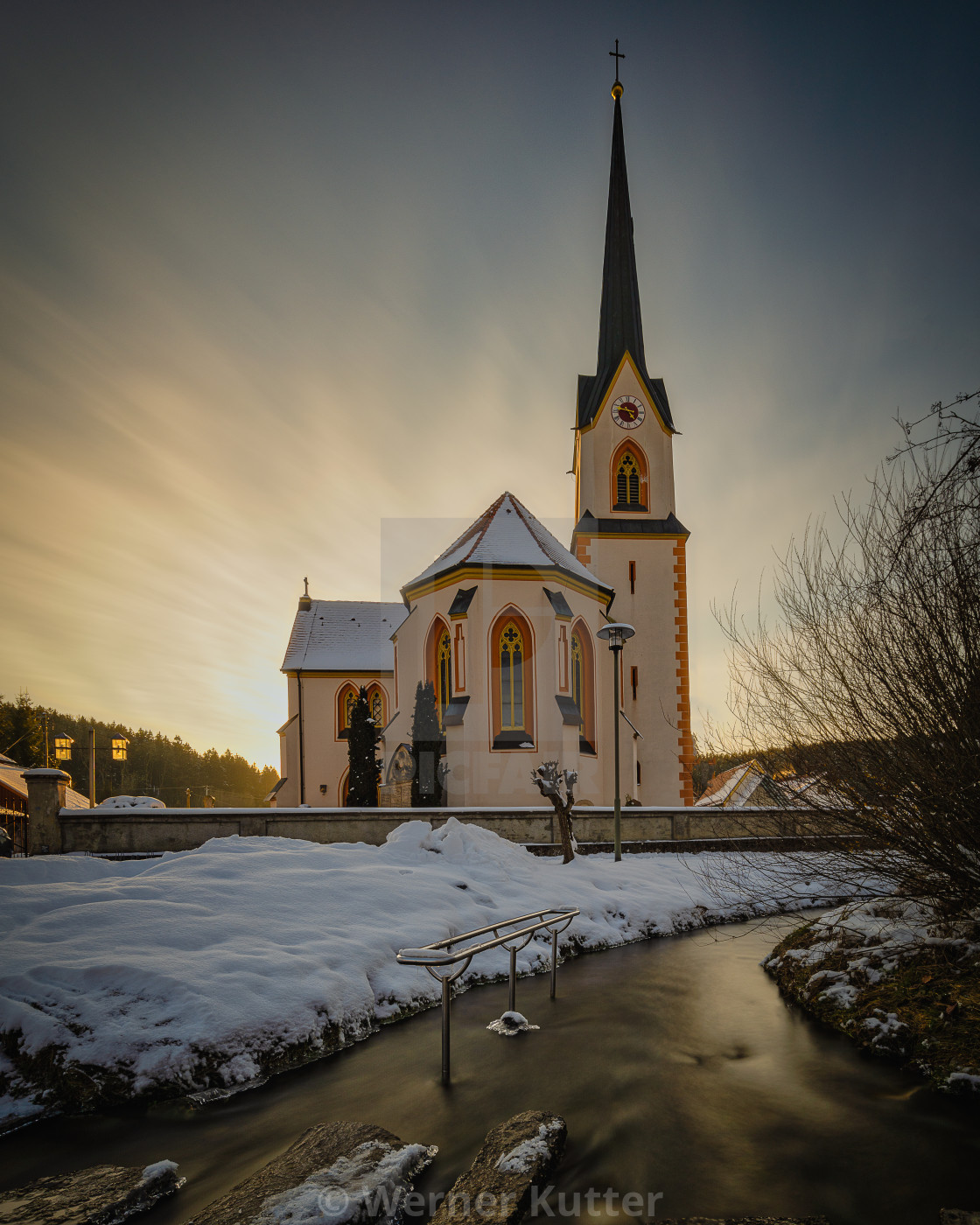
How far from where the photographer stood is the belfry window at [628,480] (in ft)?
85.5

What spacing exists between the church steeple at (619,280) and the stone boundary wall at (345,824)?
689 inches

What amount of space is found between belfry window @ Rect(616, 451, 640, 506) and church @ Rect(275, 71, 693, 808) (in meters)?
0.05

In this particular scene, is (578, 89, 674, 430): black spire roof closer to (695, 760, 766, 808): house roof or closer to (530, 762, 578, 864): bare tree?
(695, 760, 766, 808): house roof

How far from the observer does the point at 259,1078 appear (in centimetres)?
539

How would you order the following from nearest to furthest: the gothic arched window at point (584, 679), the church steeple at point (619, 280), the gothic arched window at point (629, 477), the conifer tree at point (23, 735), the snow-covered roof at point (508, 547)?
1. the snow-covered roof at point (508, 547)
2. the gothic arched window at point (584, 679)
3. the gothic arched window at point (629, 477)
4. the church steeple at point (619, 280)
5. the conifer tree at point (23, 735)

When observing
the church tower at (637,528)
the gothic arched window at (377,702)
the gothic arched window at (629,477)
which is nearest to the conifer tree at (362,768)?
the church tower at (637,528)

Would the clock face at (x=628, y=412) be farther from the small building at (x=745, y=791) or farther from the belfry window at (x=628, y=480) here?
the small building at (x=745, y=791)

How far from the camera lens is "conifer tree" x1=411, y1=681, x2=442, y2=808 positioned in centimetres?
1911

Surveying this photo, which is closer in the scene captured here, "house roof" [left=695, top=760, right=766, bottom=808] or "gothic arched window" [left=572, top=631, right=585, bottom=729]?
"gothic arched window" [left=572, top=631, right=585, bottom=729]

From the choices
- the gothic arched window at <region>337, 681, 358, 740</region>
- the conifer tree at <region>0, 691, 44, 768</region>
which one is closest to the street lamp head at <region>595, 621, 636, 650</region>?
the gothic arched window at <region>337, 681, 358, 740</region>

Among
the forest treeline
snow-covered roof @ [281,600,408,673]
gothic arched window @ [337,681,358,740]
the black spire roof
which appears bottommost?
the forest treeline

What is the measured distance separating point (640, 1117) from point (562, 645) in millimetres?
15588

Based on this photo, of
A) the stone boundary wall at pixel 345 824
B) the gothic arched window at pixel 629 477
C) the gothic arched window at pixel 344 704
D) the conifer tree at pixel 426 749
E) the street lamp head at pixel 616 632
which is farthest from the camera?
the gothic arched window at pixel 344 704

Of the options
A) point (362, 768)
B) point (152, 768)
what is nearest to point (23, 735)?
point (152, 768)
